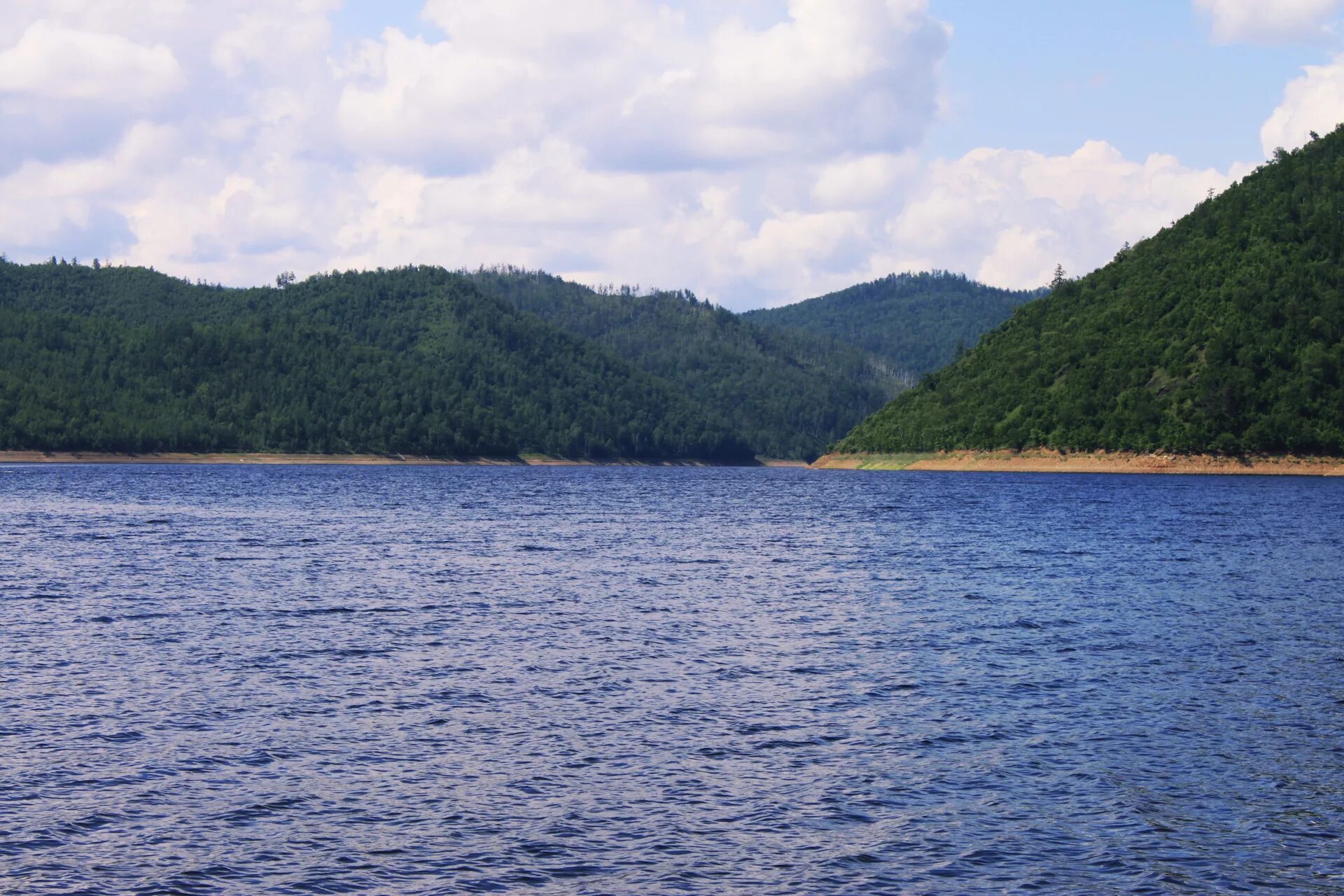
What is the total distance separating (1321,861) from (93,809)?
19806 mm

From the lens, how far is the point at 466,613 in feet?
152

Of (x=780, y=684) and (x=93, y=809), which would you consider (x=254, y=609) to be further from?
(x=93, y=809)

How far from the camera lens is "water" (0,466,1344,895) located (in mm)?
19312

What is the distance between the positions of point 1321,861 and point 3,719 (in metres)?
26.1

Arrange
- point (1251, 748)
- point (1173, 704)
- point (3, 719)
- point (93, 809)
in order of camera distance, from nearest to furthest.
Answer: point (93, 809)
point (1251, 748)
point (3, 719)
point (1173, 704)

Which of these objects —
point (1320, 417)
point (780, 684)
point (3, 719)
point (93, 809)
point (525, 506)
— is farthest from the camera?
point (1320, 417)

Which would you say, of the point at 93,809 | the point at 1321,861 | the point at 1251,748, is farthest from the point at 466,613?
the point at 1321,861

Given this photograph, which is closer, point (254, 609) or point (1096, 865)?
point (1096, 865)

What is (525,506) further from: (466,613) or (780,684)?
(780,684)

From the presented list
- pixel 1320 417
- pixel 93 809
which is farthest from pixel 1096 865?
pixel 1320 417

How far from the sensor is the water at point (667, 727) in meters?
19.3

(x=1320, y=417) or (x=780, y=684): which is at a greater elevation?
(x=1320, y=417)

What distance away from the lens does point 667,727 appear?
27.8 meters

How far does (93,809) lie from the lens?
70.5 ft
